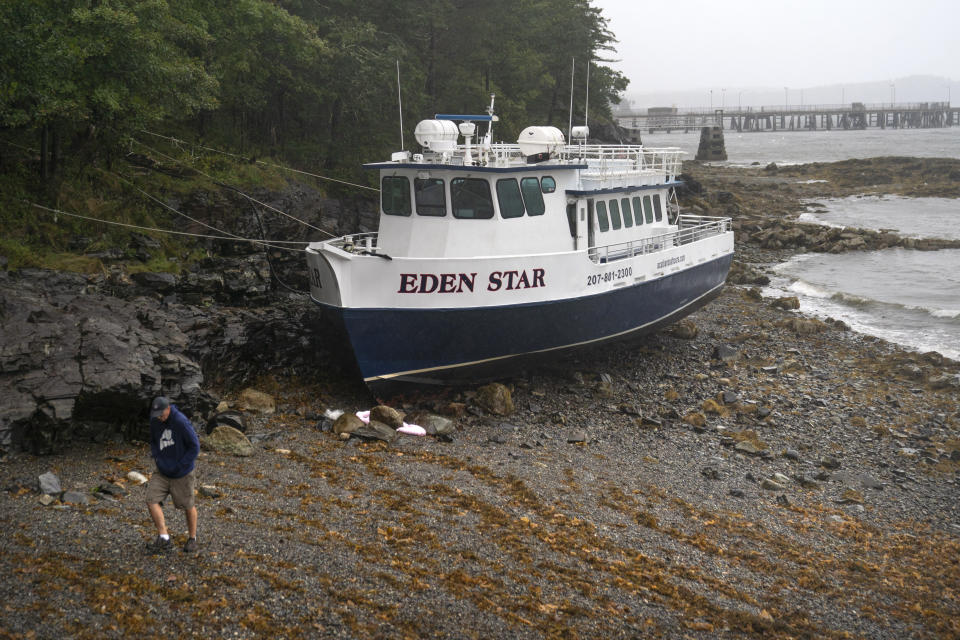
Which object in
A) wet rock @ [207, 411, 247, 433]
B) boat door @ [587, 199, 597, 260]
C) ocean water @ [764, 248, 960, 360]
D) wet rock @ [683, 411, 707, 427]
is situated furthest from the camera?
ocean water @ [764, 248, 960, 360]

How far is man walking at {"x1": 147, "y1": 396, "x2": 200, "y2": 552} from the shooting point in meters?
6.75

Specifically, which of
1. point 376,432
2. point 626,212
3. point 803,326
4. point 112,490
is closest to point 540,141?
point 626,212

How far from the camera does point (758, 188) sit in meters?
53.1

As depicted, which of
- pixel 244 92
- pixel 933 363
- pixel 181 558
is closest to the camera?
pixel 181 558

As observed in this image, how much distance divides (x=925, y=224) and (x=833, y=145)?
7438 centimetres

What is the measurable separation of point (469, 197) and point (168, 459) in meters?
7.97

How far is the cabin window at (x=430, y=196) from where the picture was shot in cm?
1345

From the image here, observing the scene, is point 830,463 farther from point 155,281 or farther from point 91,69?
point 91,69

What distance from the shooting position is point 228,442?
10.4 m

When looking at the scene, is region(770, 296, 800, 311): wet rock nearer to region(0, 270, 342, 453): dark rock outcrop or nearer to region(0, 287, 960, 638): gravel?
region(0, 287, 960, 638): gravel

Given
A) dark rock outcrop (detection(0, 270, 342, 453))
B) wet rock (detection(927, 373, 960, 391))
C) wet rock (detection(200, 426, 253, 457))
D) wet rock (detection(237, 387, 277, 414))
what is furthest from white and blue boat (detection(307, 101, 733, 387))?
wet rock (detection(927, 373, 960, 391))

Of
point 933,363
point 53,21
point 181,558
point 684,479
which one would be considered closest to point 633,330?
point 684,479

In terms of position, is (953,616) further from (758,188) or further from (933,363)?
(758,188)

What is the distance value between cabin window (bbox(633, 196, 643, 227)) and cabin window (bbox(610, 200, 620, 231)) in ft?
2.99
